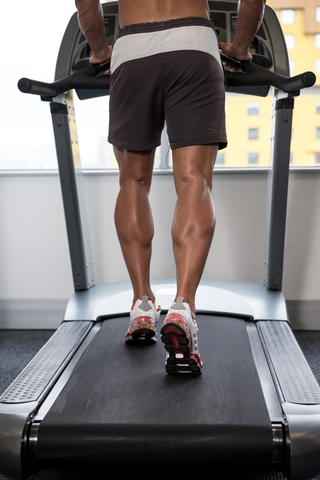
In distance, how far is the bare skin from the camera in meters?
1.28

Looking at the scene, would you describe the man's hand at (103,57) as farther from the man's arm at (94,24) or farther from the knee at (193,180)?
the knee at (193,180)

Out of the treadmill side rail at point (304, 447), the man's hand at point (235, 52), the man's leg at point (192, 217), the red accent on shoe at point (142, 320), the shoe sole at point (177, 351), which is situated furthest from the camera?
the man's hand at point (235, 52)

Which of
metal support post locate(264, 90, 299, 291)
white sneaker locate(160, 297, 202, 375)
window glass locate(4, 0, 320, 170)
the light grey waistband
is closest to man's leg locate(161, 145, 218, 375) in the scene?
white sneaker locate(160, 297, 202, 375)

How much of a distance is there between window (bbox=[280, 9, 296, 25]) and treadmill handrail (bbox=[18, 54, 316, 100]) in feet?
3.34

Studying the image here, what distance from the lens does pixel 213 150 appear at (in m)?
1.35

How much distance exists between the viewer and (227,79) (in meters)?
1.75

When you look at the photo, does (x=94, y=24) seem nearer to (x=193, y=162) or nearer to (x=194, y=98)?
(x=194, y=98)

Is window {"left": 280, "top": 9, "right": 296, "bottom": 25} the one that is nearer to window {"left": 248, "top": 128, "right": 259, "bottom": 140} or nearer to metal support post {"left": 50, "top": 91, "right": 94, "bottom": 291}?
window {"left": 248, "top": 128, "right": 259, "bottom": 140}

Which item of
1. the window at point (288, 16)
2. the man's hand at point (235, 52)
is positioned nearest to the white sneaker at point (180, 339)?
the man's hand at point (235, 52)

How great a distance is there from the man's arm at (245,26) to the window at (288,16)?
1050 mm

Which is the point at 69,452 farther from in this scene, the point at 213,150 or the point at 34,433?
the point at 213,150

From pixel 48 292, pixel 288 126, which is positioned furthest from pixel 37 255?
pixel 288 126

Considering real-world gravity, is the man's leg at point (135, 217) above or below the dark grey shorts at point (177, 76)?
below

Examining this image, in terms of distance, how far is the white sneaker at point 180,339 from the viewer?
3.70 feet
